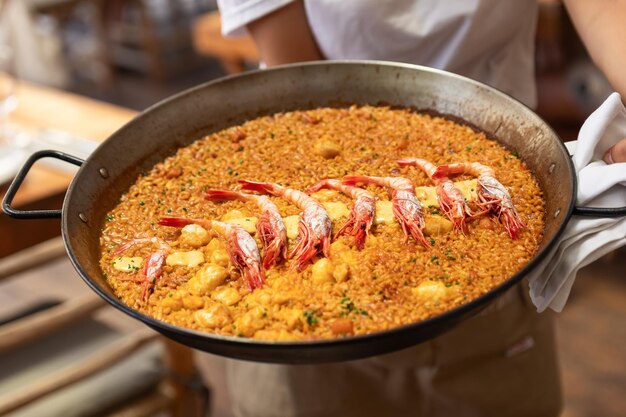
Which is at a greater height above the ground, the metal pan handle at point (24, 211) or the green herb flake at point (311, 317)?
the metal pan handle at point (24, 211)

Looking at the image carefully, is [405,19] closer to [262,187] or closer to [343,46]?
[343,46]

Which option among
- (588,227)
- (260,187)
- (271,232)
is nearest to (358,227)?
(271,232)

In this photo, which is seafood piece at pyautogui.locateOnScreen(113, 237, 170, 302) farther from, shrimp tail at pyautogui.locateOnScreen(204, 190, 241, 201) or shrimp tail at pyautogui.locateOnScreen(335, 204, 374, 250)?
shrimp tail at pyautogui.locateOnScreen(335, 204, 374, 250)

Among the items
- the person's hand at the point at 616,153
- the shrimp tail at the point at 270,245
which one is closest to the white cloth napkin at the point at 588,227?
the person's hand at the point at 616,153

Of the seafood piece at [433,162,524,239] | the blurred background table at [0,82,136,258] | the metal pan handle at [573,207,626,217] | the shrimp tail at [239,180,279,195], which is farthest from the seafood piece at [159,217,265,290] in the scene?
the blurred background table at [0,82,136,258]

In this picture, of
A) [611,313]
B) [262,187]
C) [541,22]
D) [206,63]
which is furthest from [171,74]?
[262,187]

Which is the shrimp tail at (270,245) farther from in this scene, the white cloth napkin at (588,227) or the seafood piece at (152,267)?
the white cloth napkin at (588,227)
